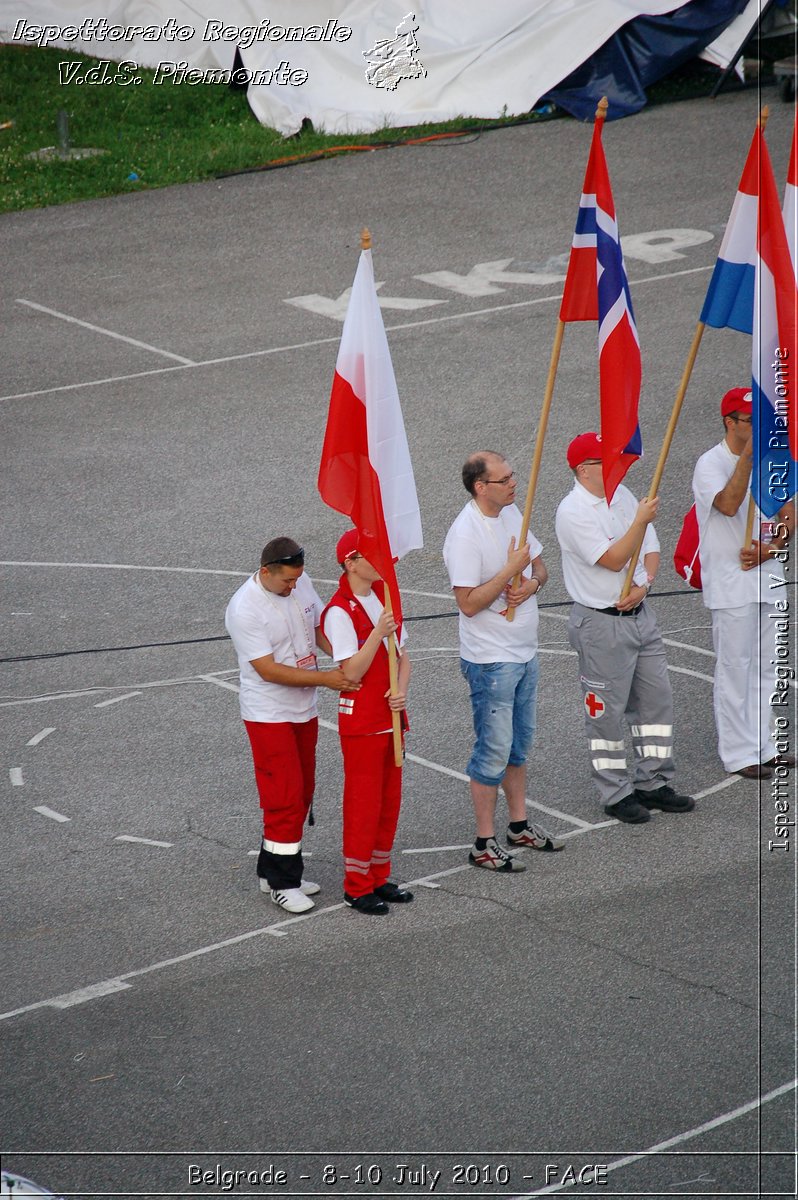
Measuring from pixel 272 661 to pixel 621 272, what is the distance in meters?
2.86

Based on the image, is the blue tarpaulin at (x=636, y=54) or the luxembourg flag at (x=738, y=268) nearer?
the luxembourg flag at (x=738, y=268)

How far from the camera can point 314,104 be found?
2650 centimetres

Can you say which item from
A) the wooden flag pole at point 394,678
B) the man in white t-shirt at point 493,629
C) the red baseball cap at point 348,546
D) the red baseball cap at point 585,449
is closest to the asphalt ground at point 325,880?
the man in white t-shirt at point 493,629

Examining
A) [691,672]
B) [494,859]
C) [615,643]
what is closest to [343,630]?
[494,859]

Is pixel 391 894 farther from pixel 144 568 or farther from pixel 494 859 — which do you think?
pixel 144 568

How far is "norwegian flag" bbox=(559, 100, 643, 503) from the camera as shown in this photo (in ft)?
26.8

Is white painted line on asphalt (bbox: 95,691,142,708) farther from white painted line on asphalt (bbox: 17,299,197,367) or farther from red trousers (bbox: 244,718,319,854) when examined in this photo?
white painted line on asphalt (bbox: 17,299,197,367)

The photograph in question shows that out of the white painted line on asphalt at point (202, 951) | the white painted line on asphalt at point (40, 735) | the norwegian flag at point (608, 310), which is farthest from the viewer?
the white painted line on asphalt at point (40, 735)

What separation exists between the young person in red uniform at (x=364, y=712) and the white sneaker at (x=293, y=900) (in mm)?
279

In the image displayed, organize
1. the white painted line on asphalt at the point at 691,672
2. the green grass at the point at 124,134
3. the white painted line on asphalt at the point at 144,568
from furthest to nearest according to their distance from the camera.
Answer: the green grass at the point at 124,134, the white painted line on asphalt at the point at 144,568, the white painted line on asphalt at the point at 691,672

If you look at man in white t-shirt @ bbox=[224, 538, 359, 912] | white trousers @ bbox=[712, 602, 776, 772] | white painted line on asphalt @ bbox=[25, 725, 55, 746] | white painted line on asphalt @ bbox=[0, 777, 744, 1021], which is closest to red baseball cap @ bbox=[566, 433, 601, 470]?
white trousers @ bbox=[712, 602, 776, 772]

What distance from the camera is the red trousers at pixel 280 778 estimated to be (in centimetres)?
775

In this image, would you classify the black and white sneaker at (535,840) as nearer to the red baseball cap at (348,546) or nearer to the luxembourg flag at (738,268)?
the red baseball cap at (348,546)

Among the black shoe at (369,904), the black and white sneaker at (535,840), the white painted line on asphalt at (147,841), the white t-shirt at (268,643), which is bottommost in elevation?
the black shoe at (369,904)
